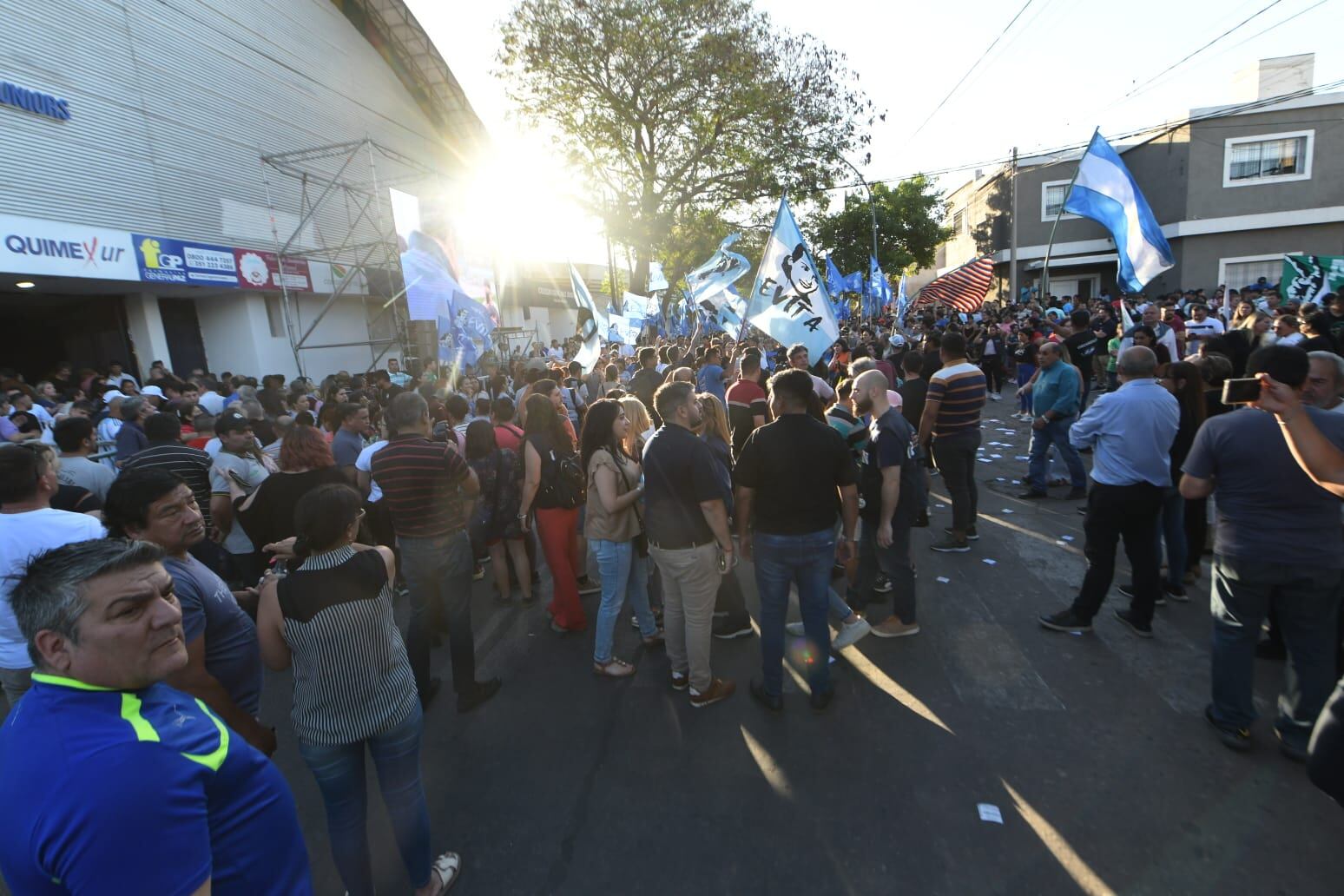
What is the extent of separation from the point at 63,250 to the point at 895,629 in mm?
14880

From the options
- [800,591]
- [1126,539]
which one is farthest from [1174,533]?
[800,591]

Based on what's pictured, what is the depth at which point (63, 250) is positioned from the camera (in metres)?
Result: 11.3

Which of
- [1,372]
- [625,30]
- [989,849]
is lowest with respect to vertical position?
[989,849]

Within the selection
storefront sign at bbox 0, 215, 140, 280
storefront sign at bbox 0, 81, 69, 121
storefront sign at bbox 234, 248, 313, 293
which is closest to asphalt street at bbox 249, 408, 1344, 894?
storefront sign at bbox 0, 215, 140, 280

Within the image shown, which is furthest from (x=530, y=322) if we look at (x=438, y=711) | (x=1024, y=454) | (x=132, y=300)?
(x=438, y=711)

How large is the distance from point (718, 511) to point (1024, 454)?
775 cm

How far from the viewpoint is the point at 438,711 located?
4.01m

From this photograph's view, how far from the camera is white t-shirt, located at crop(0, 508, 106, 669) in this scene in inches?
106

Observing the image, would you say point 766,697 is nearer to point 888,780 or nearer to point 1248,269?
point 888,780

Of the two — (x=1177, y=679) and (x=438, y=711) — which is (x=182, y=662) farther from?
(x=1177, y=679)

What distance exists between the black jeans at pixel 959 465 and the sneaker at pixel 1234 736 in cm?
280

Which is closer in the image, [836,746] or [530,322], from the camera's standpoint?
[836,746]

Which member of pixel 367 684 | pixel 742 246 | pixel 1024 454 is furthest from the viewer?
pixel 742 246

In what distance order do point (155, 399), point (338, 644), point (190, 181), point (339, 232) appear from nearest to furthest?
point (338, 644) < point (155, 399) < point (190, 181) < point (339, 232)
